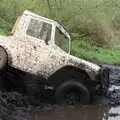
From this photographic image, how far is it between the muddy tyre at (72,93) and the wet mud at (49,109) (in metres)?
0.19

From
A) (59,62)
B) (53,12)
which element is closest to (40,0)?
(53,12)

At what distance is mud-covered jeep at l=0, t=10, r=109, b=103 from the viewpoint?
10023 mm

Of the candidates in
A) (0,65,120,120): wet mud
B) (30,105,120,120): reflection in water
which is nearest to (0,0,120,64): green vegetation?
(0,65,120,120): wet mud

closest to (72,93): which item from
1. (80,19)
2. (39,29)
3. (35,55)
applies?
(35,55)

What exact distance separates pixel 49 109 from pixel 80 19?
35.5ft

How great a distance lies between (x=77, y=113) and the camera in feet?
31.3

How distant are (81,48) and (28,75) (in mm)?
10890

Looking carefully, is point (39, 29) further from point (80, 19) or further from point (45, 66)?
point (80, 19)

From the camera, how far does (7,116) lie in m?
8.49

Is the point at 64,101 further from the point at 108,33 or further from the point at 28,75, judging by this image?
the point at 108,33

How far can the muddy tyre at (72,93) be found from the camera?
10203mm

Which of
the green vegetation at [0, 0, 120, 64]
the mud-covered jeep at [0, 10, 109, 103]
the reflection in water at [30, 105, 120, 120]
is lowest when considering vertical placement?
the reflection in water at [30, 105, 120, 120]

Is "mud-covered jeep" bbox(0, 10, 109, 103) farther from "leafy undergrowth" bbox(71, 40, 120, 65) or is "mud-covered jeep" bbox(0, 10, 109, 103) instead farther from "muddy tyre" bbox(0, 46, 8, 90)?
"leafy undergrowth" bbox(71, 40, 120, 65)

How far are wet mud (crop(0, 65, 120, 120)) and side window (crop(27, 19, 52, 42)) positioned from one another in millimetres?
1471
